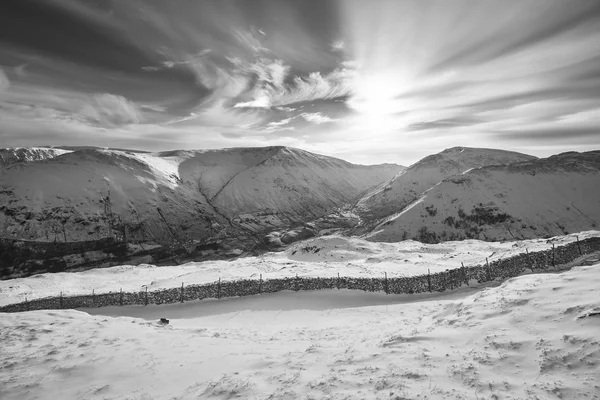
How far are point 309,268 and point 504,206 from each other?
107801mm

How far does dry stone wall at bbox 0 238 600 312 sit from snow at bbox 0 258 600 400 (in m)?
9.30

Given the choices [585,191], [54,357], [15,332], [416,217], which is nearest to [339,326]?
[54,357]

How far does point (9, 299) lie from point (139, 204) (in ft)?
356

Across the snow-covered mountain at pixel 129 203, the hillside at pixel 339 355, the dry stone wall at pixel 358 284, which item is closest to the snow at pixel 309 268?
the dry stone wall at pixel 358 284

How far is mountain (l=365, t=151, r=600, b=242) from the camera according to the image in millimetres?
104812

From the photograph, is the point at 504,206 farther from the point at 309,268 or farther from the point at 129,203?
the point at 129,203

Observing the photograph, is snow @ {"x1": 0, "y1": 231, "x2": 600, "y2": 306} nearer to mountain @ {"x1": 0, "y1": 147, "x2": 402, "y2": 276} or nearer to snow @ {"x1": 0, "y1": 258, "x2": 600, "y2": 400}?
snow @ {"x1": 0, "y1": 258, "x2": 600, "y2": 400}

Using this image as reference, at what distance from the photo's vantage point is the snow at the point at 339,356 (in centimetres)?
779

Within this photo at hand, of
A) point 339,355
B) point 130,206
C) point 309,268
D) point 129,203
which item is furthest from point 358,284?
point 129,203

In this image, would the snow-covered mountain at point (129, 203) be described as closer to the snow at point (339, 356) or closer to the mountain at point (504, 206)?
the mountain at point (504, 206)

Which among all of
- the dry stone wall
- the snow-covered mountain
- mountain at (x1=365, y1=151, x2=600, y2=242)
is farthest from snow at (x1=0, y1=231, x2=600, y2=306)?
the snow-covered mountain

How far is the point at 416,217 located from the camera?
113 m

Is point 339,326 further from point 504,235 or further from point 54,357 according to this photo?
point 504,235

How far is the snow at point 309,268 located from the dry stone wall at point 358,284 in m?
2.69
